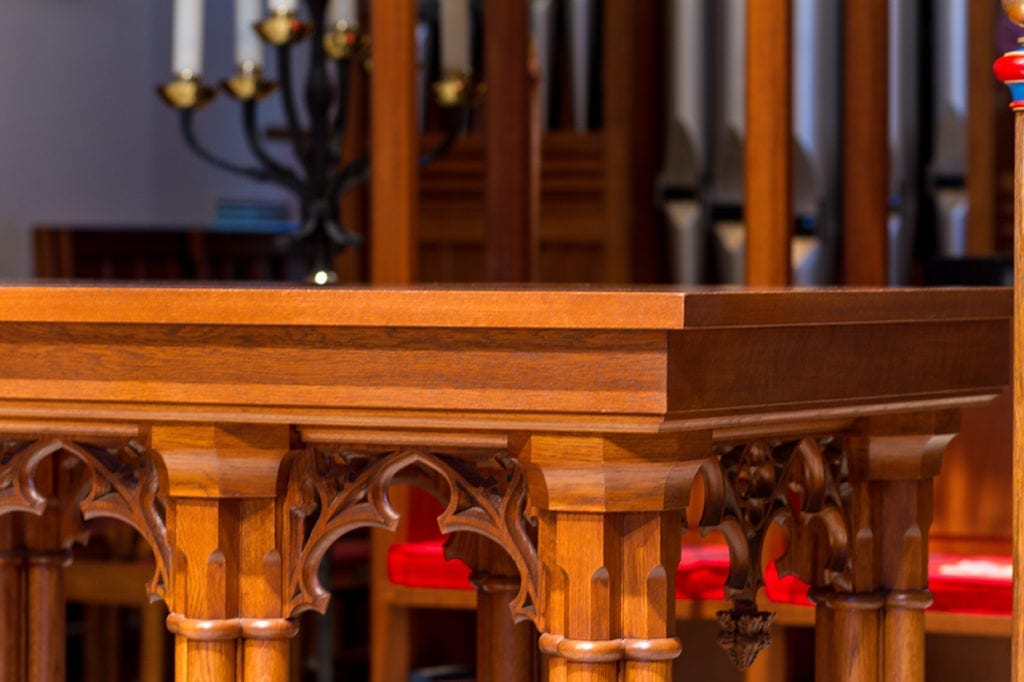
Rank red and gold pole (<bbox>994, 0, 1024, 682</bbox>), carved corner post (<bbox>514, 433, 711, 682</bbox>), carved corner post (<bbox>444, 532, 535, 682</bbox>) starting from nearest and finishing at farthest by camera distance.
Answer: red and gold pole (<bbox>994, 0, 1024, 682</bbox>) < carved corner post (<bbox>514, 433, 711, 682</bbox>) < carved corner post (<bbox>444, 532, 535, 682</bbox>)

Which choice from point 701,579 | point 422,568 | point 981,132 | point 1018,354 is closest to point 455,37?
point 422,568

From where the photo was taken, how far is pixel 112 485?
7.83 ft

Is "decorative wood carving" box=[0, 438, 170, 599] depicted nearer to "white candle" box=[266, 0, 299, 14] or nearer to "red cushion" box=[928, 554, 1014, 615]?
"red cushion" box=[928, 554, 1014, 615]

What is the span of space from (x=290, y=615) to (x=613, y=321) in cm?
60

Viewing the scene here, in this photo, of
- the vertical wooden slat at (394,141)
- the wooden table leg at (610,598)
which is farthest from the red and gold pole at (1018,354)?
the vertical wooden slat at (394,141)

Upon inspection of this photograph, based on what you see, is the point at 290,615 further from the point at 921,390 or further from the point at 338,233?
the point at 338,233

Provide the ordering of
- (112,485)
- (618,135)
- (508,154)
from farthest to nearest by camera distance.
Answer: (618,135)
(508,154)
(112,485)

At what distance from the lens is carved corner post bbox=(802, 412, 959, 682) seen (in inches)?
101

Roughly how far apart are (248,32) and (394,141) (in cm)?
47

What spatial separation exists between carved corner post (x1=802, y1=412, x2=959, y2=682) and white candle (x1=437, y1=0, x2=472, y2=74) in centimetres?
191

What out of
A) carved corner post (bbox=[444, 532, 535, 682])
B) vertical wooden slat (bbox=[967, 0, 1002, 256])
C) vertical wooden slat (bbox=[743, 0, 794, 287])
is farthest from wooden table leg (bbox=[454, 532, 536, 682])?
vertical wooden slat (bbox=[967, 0, 1002, 256])

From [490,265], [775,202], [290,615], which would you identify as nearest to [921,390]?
[290,615]

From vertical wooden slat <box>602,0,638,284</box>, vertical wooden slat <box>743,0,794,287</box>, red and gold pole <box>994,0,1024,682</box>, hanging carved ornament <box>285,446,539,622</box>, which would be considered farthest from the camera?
vertical wooden slat <box>602,0,638,284</box>

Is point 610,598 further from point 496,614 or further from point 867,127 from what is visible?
point 867,127
